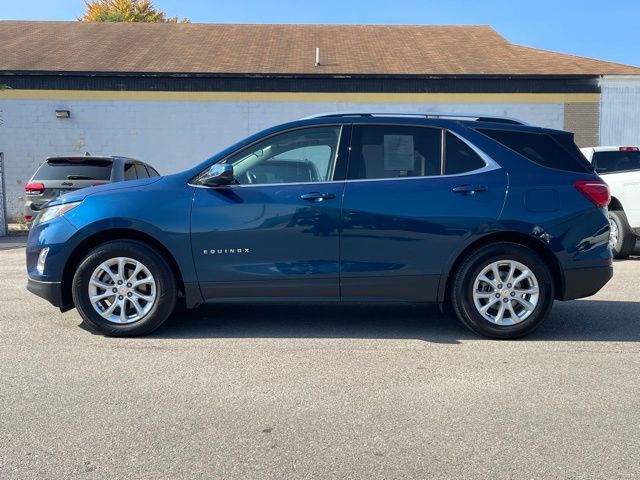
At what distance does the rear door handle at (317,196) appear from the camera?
16.1 feet

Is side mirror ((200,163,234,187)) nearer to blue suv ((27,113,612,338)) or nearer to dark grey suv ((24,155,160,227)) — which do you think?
blue suv ((27,113,612,338))

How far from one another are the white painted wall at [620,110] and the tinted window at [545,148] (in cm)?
1328

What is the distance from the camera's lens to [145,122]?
54.8ft

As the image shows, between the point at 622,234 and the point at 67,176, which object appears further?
the point at 67,176

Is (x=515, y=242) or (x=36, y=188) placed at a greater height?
(x=36, y=188)

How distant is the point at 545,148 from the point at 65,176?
770cm

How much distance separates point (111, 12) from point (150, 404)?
1693 inches

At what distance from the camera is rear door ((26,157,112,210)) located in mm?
9570

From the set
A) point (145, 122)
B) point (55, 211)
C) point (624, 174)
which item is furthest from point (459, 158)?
point (145, 122)

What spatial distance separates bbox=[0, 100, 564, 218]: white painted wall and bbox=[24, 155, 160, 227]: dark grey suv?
714cm

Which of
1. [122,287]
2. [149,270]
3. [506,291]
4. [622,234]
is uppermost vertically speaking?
[149,270]

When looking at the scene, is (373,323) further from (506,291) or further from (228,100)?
(228,100)

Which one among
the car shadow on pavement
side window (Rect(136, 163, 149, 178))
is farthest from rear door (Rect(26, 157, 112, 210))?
the car shadow on pavement

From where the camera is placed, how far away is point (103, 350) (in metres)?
4.71
